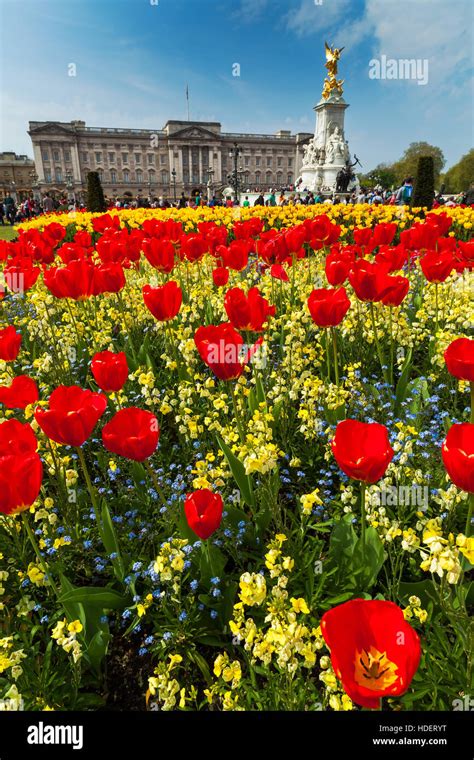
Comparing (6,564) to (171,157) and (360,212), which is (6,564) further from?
(171,157)

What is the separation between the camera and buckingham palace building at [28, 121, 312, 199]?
3501 inches

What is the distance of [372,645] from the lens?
2.81ft

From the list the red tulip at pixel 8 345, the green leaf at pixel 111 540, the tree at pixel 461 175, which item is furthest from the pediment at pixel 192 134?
the green leaf at pixel 111 540

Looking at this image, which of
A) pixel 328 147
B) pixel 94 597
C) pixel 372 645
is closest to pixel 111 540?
pixel 94 597

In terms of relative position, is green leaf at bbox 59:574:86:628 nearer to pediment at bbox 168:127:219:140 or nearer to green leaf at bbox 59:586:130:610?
green leaf at bbox 59:586:130:610

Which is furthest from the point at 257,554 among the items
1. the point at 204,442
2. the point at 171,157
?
the point at 171,157

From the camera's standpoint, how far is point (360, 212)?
9195mm

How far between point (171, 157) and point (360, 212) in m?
92.6

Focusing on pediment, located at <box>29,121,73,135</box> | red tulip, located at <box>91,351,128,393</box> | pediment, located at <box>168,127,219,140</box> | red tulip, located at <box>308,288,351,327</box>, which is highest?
pediment, located at <box>29,121,73,135</box>

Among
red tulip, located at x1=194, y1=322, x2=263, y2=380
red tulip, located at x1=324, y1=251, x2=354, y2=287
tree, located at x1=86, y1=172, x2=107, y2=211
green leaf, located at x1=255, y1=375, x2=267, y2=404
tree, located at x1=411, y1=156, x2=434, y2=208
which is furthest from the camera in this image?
tree, located at x1=86, y1=172, x2=107, y2=211
